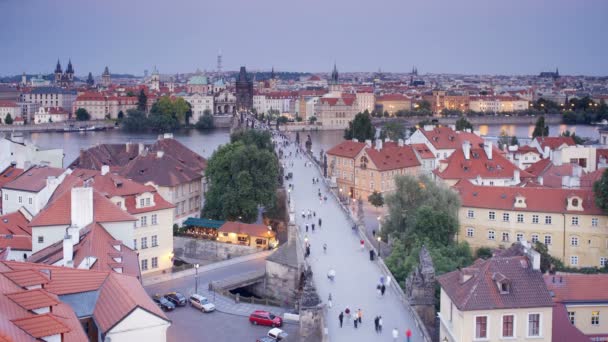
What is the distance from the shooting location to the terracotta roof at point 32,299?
967 centimetres

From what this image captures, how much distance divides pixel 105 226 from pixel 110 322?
715 centimetres

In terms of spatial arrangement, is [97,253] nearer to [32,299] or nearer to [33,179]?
[32,299]

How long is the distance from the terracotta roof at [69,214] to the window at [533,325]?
9749mm

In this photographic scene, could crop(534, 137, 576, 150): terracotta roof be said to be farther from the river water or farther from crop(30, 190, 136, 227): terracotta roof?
crop(30, 190, 136, 227): terracotta roof

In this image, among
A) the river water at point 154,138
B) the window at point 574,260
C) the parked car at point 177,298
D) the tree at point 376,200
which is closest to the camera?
the parked car at point 177,298

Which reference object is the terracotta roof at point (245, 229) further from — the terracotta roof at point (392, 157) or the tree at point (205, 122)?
the tree at point (205, 122)

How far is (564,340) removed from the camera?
1227cm

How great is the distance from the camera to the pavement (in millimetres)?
13820

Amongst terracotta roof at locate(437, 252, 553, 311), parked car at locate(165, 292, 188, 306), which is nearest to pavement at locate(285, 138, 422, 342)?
terracotta roof at locate(437, 252, 553, 311)

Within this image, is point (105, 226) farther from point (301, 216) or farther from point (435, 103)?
point (435, 103)

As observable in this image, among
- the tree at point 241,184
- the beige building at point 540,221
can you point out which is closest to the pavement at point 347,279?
the tree at point 241,184

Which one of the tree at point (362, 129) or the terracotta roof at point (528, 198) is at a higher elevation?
the tree at point (362, 129)

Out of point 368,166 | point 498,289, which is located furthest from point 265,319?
point 368,166

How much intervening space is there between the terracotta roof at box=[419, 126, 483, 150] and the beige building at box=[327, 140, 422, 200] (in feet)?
A: 6.82
